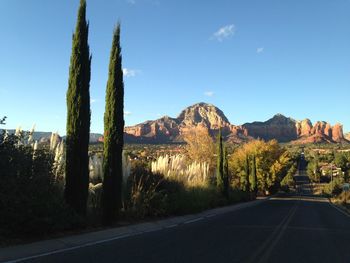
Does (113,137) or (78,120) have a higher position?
(78,120)

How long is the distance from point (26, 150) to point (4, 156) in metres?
1.24

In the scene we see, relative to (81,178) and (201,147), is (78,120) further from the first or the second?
(201,147)

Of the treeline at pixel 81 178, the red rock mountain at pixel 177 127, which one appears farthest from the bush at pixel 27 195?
the red rock mountain at pixel 177 127

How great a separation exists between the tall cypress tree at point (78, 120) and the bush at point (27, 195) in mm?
634

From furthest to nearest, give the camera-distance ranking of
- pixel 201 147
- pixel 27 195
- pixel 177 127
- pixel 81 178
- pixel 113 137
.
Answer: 1. pixel 177 127
2. pixel 201 147
3. pixel 113 137
4. pixel 81 178
5. pixel 27 195

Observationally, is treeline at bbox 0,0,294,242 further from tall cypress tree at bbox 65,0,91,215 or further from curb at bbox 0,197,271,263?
curb at bbox 0,197,271,263

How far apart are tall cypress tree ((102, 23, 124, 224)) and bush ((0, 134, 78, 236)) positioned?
97.5 inches

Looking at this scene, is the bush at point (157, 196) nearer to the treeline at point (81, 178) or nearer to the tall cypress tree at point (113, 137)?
the treeline at point (81, 178)

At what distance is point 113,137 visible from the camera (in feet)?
50.3

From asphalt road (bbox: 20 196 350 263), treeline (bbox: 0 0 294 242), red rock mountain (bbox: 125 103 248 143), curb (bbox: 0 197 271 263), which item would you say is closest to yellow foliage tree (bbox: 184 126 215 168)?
treeline (bbox: 0 0 294 242)

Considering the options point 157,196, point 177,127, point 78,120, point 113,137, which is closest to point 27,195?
point 78,120

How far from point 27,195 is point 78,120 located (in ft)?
10.0

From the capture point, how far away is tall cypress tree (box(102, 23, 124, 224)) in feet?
47.4

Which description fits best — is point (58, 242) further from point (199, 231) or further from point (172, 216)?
point (172, 216)
